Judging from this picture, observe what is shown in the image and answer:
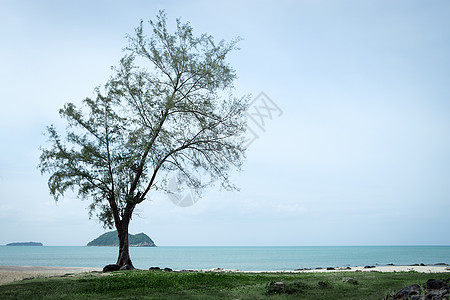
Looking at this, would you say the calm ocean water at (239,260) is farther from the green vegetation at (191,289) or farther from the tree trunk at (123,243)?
the green vegetation at (191,289)

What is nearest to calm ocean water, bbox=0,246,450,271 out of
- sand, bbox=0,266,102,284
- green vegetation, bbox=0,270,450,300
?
sand, bbox=0,266,102,284

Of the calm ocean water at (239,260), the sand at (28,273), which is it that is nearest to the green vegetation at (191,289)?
the sand at (28,273)

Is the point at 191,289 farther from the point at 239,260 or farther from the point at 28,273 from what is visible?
the point at 239,260

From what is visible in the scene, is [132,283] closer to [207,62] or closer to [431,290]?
[431,290]

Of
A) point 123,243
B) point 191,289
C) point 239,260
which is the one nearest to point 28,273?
point 123,243

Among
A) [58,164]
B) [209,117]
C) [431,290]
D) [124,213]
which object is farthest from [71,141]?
[431,290]

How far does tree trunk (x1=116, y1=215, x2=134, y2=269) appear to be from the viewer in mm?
22141

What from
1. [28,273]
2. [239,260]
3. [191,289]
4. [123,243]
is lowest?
[239,260]

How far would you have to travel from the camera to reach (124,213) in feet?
73.8

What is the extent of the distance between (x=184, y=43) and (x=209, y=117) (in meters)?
4.95

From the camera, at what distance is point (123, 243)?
22266mm

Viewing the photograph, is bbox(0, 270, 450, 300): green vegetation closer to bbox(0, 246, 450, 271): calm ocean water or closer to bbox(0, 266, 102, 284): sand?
bbox(0, 266, 102, 284): sand

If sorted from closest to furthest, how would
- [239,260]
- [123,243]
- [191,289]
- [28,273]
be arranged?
[191,289], [28,273], [123,243], [239,260]

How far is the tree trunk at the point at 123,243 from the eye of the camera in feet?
72.6
